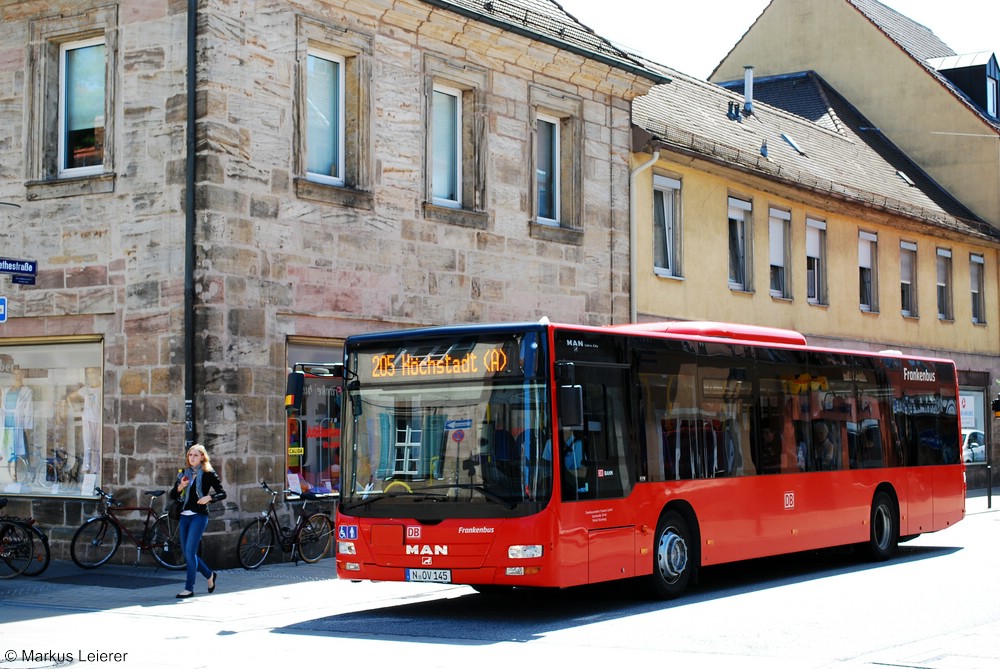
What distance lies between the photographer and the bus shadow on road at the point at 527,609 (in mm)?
11867

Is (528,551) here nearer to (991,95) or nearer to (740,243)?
(740,243)

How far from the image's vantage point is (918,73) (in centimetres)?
3972

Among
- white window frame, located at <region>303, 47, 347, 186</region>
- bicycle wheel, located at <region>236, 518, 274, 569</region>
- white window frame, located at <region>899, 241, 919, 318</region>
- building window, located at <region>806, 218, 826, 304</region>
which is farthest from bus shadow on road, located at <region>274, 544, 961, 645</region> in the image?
white window frame, located at <region>899, 241, 919, 318</region>

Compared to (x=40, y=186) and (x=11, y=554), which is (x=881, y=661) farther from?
(x=40, y=186)

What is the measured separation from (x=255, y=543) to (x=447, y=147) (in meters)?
6.85

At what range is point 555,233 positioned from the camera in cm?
2280

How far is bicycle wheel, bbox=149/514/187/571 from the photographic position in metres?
16.8

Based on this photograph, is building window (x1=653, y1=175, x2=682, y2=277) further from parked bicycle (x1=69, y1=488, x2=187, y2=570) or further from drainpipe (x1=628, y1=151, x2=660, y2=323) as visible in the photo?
parked bicycle (x1=69, y1=488, x2=187, y2=570)

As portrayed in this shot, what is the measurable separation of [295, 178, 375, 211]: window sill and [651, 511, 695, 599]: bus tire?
6.92 meters

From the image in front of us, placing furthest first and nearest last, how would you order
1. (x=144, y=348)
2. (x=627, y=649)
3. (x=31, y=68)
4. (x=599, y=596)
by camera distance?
(x=31, y=68)
(x=144, y=348)
(x=599, y=596)
(x=627, y=649)

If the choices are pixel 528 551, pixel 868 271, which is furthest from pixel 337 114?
pixel 868 271

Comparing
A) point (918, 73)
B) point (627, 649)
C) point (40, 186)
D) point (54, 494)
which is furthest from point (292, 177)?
point (918, 73)

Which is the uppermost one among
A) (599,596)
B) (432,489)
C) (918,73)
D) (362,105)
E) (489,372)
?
(918,73)

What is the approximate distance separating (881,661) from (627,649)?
1.82m
